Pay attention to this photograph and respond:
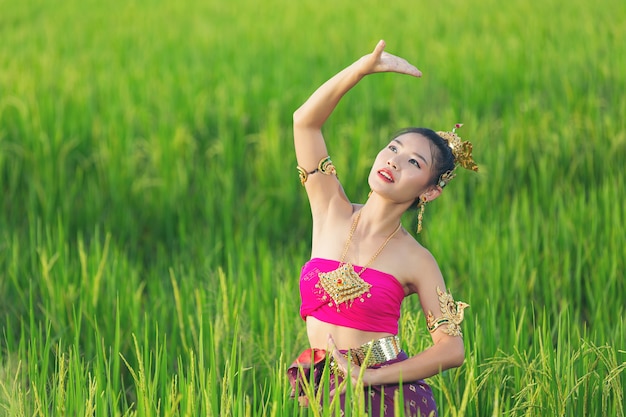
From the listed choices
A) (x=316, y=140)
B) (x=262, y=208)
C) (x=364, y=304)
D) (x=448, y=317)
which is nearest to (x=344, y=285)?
(x=364, y=304)

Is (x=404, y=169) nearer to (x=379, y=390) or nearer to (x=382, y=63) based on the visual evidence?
(x=382, y=63)

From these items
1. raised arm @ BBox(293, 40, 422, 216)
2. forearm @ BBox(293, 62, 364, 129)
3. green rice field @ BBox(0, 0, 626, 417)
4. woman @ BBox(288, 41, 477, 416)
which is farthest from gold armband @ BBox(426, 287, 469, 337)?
forearm @ BBox(293, 62, 364, 129)

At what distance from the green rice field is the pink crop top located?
0.50 feet

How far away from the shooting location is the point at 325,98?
171 cm

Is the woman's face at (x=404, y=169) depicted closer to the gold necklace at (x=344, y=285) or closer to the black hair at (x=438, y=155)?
the black hair at (x=438, y=155)

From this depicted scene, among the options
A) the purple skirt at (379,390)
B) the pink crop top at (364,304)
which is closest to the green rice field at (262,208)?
the purple skirt at (379,390)

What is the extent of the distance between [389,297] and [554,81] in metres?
4.07

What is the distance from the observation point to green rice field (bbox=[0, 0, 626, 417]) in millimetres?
2002

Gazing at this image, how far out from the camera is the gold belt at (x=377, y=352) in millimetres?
1631

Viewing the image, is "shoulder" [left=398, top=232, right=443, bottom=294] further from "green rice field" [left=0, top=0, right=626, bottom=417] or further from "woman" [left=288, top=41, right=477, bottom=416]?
"green rice field" [left=0, top=0, right=626, bottom=417]

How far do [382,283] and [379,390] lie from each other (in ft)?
0.57

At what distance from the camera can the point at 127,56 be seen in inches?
263

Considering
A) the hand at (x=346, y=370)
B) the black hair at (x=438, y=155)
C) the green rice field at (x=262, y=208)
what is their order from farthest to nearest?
the green rice field at (x=262, y=208) < the black hair at (x=438, y=155) < the hand at (x=346, y=370)

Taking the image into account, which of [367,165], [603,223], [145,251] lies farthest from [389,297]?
[367,165]
